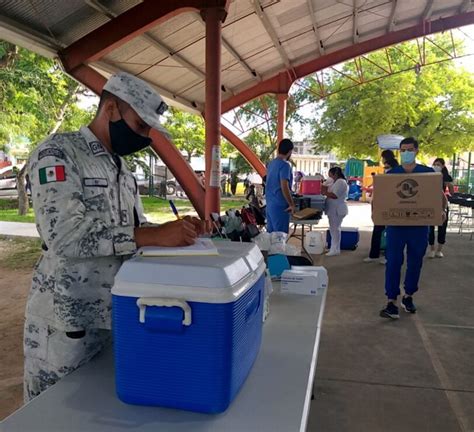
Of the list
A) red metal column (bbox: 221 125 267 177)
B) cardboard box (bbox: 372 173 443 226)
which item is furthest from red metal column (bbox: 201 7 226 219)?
red metal column (bbox: 221 125 267 177)

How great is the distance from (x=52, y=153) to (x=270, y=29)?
9.34 metres

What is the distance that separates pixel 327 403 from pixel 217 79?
235 inches

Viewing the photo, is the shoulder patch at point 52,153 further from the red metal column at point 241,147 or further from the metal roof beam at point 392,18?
the red metal column at point 241,147

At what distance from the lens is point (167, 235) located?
3.82ft

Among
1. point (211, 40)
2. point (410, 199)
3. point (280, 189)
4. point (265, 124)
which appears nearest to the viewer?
point (410, 199)

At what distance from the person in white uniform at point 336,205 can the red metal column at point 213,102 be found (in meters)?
1.93

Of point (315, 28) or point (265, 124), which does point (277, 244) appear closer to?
point (315, 28)

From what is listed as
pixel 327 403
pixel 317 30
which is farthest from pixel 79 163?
pixel 317 30

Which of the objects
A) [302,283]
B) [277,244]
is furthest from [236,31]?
[302,283]

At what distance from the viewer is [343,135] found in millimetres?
19125

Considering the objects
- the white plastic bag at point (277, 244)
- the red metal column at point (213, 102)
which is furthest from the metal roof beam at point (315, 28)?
the white plastic bag at point (277, 244)

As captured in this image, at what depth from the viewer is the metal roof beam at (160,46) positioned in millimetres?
6777

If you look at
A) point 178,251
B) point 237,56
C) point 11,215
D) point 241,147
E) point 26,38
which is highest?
point 237,56

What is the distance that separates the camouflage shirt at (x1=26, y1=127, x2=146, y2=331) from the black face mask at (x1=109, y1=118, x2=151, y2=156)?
37mm
